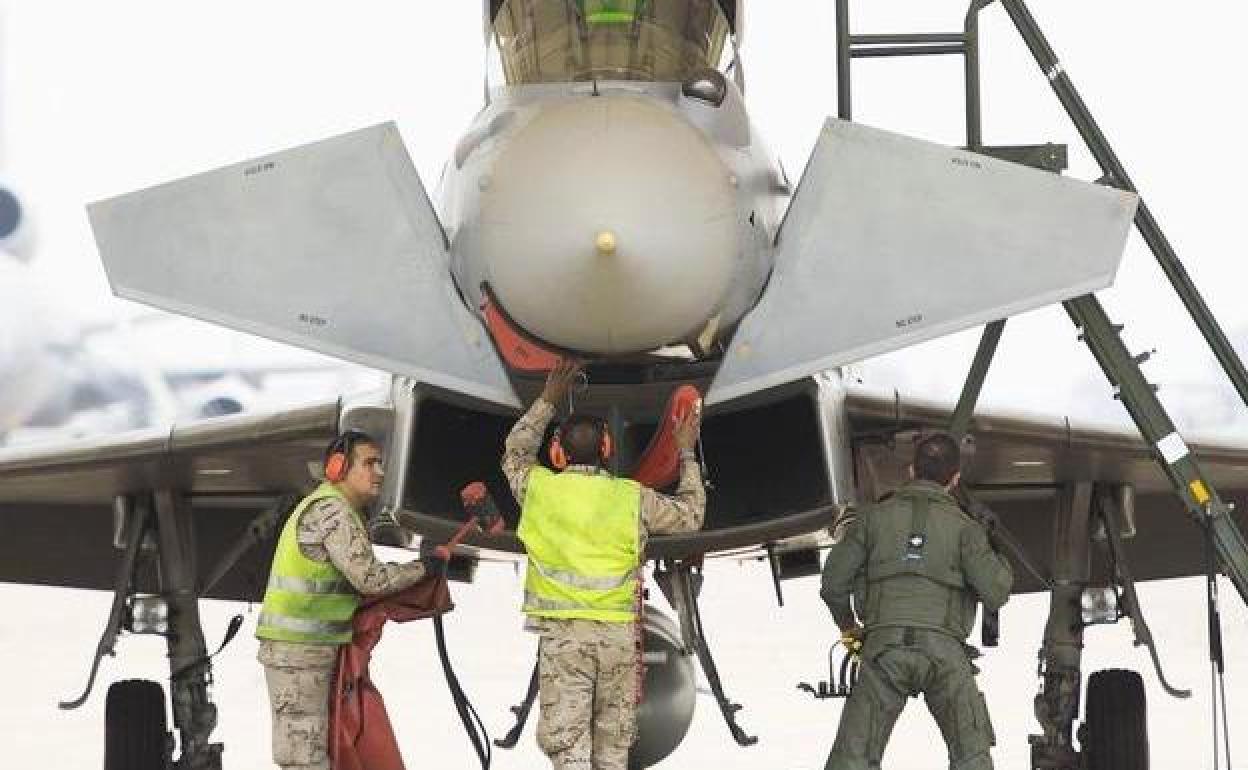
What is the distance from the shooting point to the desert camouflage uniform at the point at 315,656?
21.6 ft

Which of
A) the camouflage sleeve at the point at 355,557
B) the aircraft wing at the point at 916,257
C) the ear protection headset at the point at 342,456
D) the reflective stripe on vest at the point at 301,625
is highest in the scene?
the aircraft wing at the point at 916,257

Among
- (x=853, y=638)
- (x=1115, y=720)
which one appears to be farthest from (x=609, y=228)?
(x=1115, y=720)

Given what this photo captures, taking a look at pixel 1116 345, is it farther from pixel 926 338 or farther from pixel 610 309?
pixel 610 309

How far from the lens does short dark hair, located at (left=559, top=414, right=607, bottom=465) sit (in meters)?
6.32

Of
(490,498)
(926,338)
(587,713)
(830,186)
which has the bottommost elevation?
(587,713)

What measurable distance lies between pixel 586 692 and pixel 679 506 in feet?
2.04

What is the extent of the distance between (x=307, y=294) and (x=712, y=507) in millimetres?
1599

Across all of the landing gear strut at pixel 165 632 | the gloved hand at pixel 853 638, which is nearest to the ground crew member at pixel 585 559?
the gloved hand at pixel 853 638

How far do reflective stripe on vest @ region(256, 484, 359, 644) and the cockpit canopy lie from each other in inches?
61.4

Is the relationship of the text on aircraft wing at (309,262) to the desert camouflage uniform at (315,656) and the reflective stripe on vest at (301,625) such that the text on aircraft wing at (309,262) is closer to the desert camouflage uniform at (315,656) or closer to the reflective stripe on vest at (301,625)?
the desert camouflage uniform at (315,656)

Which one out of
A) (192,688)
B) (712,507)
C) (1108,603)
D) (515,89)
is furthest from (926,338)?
(192,688)

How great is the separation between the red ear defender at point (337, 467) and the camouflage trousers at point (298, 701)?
532 millimetres

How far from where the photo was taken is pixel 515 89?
715cm

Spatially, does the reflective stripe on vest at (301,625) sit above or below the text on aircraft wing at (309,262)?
below
